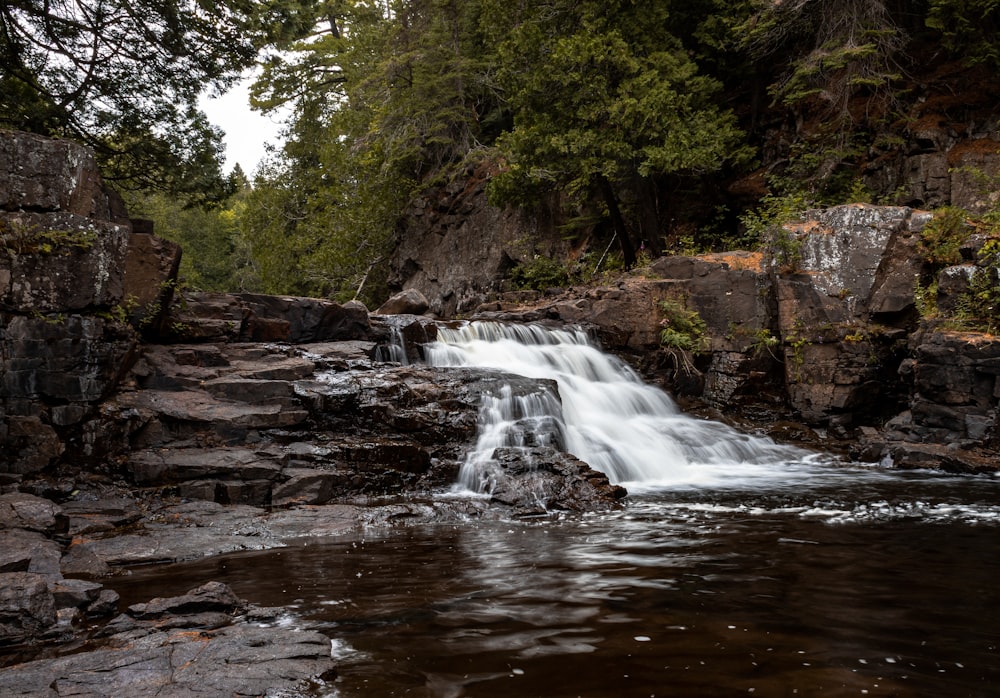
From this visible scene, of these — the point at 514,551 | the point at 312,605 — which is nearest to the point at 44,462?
the point at 312,605

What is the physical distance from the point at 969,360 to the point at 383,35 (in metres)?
20.6

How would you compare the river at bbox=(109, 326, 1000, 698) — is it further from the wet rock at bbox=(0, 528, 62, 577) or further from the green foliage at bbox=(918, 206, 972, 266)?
the green foliage at bbox=(918, 206, 972, 266)

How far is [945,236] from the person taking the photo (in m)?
12.2

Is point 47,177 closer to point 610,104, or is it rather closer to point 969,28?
point 610,104

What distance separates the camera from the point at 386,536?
685cm

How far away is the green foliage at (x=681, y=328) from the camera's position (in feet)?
45.5

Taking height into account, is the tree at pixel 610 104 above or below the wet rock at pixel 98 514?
above

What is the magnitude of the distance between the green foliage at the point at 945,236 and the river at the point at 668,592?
4.57 m

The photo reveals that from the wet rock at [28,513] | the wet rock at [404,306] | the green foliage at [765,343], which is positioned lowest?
the wet rock at [28,513]

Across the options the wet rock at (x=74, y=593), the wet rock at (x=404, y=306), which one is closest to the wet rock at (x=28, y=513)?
the wet rock at (x=74, y=593)

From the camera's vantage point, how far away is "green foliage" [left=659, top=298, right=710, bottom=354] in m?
13.9

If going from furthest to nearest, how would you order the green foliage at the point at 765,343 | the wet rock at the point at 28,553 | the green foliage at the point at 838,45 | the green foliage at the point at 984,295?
the green foliage at the point at 838,45 < the green foliage at the point at 765,343 < the green foliage at the point at 984,295 < the wet rock at the point at 28,553

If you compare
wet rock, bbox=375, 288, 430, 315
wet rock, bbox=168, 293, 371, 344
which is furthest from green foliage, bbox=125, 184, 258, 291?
wet rock, bbox=168, 293, 371, 344

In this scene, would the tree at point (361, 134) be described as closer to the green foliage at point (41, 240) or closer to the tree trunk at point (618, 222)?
the tree trunk at point (618, 222)
